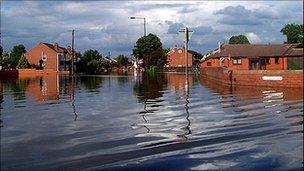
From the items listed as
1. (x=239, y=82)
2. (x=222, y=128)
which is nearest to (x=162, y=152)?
(x=222, y=128)

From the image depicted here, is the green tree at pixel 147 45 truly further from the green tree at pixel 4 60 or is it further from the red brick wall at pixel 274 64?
the red brick wall at pixel 274 64

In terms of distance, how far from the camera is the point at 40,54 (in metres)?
118

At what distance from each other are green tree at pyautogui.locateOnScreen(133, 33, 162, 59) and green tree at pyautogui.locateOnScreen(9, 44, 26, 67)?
30.7m

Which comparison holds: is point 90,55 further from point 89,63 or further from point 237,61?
point 237,61

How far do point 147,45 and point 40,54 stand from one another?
92.8ft

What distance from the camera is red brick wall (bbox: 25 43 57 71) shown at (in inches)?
4592

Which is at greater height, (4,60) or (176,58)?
(176,58)

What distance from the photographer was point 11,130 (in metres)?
14.3

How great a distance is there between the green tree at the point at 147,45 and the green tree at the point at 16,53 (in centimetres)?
3069

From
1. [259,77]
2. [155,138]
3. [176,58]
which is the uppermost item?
[176,58]

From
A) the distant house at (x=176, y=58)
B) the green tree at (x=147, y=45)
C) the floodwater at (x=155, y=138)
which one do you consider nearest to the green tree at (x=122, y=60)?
the green tree at (x=147, y=45)

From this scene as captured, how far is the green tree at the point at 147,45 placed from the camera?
12812 centimetres

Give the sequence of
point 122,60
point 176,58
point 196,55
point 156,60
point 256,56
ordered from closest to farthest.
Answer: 1. point 256,56
2. point 156,60
3. point 176,58
4. point 196,55
5. point 122,60

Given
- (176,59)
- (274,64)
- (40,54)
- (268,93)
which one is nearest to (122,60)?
(176,59)
